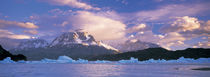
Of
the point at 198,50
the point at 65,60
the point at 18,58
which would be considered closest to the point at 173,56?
the point at 198,50

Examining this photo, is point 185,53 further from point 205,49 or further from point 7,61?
point 7,61

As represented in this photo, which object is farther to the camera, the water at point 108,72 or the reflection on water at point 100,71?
the reflection on water at point 100,71

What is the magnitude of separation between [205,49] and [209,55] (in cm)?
1800

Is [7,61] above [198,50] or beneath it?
beneath

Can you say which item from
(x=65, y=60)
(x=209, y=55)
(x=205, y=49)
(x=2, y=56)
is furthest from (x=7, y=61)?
(x=205, y=49)

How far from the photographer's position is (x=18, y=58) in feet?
495

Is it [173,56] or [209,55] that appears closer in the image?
[209,55]

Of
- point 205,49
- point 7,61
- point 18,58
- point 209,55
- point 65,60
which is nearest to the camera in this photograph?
point 7,61

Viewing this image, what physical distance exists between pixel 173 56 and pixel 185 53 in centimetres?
1116

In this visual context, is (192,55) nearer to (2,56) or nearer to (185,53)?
(185,53)

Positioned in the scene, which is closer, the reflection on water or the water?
the water

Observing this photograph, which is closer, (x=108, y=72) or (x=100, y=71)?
(x=108, y=72)

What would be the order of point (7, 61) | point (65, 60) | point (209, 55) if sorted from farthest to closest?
point (209, 55) → point (65, 60) → point (7, 61)

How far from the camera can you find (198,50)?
618 ft
